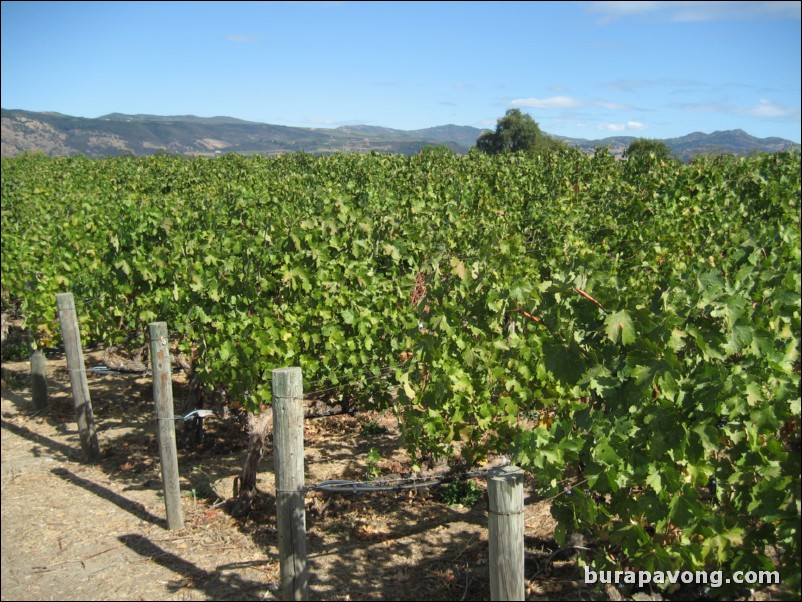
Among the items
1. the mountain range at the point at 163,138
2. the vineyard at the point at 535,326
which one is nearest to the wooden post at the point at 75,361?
the vineyard at the point at 535,326

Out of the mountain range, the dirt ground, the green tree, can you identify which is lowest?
the dirt ground

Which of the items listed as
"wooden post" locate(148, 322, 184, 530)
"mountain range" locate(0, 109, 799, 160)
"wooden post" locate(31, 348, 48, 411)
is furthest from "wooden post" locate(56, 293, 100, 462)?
"mountain range" locate(0, 109, 799, 160)

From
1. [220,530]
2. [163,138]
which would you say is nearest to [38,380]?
[220,530]

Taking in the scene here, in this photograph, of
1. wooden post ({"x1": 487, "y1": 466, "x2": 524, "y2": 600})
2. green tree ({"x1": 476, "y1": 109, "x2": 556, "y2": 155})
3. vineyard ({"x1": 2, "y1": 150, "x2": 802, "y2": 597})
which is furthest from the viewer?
green tree ({"x1": 476, "y1": 109, "x2": 556, "y2": 155})

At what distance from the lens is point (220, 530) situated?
4.89 meters

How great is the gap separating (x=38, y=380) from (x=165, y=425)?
3.24m

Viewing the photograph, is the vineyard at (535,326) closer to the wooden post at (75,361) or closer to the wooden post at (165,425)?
the wooden post at (165,425)

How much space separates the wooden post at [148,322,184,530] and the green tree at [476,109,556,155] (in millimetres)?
42070

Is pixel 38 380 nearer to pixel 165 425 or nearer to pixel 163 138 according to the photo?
pixel 165 425

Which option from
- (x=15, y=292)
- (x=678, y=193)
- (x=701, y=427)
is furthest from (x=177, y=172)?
(x=701, y=427)

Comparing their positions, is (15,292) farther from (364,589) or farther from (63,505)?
(364,589)

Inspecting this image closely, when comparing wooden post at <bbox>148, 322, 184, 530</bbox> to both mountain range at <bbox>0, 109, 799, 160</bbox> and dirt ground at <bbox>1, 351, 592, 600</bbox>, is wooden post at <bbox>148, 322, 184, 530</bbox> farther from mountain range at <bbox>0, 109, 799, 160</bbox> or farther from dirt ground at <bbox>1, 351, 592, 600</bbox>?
mountain range at <bbox>0, 109, 799, 160</bbox>

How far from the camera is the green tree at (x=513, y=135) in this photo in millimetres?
46656

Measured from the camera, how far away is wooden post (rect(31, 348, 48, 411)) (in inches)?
289
